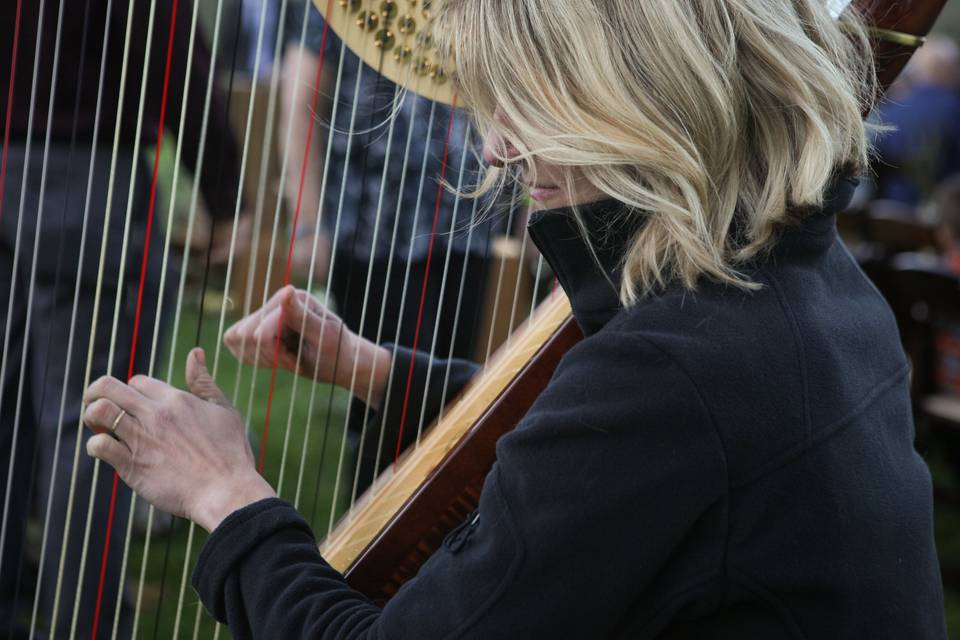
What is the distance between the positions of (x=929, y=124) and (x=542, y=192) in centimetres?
618

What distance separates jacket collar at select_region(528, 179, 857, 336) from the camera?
3.69 ft

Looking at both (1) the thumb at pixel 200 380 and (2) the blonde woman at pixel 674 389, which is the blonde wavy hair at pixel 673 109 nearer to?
(2) the blonde woman at pixel 674 389

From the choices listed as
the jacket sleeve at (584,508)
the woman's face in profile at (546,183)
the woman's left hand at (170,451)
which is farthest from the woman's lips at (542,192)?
the woman's left hand at (170,451)

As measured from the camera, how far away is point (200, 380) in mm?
1336

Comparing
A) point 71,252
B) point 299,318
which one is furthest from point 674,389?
point 71,252

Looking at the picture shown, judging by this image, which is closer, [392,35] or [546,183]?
[546,183]

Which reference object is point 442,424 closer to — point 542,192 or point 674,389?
point 542,192

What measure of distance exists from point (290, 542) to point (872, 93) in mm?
789

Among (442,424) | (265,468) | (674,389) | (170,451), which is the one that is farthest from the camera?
(265,468)

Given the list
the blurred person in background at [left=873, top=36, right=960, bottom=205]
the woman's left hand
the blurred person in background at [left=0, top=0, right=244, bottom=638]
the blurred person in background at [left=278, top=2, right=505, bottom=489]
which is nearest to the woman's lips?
the woman's left hand

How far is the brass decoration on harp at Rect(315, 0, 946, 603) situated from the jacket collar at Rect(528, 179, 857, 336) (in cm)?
22

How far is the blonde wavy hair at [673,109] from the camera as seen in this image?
108 centimetres

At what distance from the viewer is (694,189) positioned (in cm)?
109

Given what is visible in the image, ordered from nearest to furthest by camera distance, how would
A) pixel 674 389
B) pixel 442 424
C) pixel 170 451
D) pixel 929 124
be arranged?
1. pixel 674 389
2. pixel 170 451
3. pixel 442 424
4. pixel 929 124
